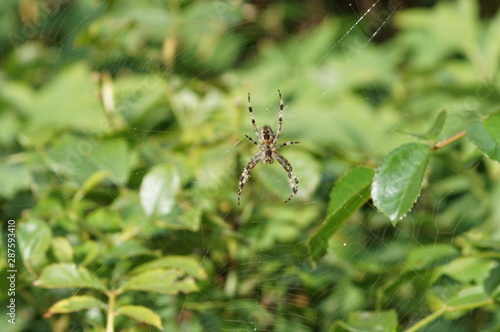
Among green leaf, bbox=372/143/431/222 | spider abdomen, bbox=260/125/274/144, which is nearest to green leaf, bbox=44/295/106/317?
green leaf, bbox=372/143/431/222

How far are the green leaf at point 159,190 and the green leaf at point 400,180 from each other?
0.56 metres

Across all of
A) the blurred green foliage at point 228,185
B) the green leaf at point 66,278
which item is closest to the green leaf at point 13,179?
the blurred green foliage at point 228,185

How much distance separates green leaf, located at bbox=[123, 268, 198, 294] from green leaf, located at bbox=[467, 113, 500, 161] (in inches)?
25.8

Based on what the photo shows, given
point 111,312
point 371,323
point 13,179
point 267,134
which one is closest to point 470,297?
point 371,323

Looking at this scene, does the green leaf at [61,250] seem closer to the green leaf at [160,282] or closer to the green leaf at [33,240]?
the green leaf at [33,240]

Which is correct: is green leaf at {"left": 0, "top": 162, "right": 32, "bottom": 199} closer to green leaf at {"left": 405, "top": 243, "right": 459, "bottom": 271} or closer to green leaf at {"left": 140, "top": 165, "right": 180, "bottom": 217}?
green leaf at {"left": 140, "top": 165, "right": 180, "bottom": 217}

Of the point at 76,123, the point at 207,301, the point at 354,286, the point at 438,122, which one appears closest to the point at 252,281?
the point at 207,301

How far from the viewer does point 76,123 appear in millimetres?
2191

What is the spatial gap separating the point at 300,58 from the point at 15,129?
156 centimetres

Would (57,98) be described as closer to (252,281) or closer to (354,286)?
(252,281)

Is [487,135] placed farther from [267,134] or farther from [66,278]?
[267,134]

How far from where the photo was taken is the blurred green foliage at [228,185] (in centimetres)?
136

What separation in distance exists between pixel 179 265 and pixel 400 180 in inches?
20.6

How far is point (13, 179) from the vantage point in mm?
1705
